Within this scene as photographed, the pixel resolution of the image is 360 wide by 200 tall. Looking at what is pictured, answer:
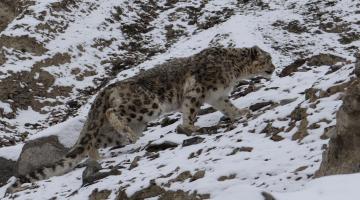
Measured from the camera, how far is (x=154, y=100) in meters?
11.8

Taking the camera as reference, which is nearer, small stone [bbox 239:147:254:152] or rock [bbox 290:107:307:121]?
small stone [bbox 239:147:254:152]

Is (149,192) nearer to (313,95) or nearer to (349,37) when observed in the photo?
(313,95)

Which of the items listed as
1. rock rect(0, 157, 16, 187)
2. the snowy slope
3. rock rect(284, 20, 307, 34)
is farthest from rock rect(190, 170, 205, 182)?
rock rect(284, 20, 307, 34)

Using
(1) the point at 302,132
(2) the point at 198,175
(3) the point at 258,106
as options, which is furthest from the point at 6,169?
(1) the point at 302,132

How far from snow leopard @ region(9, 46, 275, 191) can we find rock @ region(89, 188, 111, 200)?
2.22 meters

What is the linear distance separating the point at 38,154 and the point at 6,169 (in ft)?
3.41

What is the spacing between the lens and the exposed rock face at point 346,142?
235 inches

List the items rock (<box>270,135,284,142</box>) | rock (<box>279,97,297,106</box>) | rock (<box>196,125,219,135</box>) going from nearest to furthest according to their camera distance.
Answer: rock (<box>270,135,284,142</box>) → rock (<box>279,97,297,106</box>) → rock (<box>196,125,219,135</box>)

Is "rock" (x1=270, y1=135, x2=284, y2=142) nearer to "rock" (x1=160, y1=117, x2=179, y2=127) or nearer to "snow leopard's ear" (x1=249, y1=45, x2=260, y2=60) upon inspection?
"snow leopard's ear" (x1=249, y1=45, x2=260, y2=60)

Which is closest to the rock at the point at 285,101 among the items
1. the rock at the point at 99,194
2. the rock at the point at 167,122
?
the rock at the point at 167,122

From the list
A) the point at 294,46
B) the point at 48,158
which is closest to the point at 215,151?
the point at 48,158

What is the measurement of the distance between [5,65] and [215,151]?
1441 cm

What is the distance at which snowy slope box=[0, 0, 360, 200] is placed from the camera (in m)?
7.27

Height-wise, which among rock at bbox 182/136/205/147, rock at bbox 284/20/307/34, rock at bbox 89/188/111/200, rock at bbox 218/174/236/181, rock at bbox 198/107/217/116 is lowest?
rock at bbox 284/20/307/34
